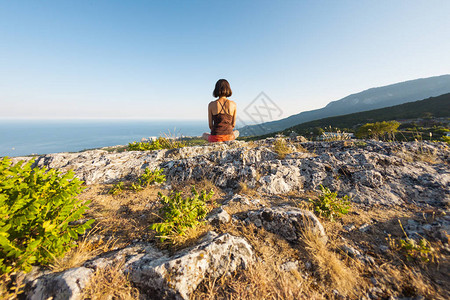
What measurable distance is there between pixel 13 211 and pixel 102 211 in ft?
5.24

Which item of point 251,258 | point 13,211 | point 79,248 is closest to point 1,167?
point 13,211

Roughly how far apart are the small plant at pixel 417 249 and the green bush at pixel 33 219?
4.49 m

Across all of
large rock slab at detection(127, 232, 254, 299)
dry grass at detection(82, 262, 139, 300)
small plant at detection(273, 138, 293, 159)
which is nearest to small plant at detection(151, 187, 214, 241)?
large rock slab at detection(127, 232, 254, 299)

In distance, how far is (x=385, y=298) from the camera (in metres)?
1.87

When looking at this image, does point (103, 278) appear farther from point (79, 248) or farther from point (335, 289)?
point (335, 289)

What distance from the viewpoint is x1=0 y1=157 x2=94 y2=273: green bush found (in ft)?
6.18

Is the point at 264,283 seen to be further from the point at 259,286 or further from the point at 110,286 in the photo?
the point at 110,286

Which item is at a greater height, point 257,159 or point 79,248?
point 257,159

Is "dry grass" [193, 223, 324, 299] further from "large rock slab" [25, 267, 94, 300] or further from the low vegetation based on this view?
the low vegetation

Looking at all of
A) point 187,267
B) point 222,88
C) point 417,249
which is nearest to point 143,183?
point 187,267

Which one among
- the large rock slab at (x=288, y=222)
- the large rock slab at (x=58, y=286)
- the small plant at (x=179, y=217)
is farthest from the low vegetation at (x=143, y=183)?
the large rock slab at (x=288, y=222)

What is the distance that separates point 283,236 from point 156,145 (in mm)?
6494

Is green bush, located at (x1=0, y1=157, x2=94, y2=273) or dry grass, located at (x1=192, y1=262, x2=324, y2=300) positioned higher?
green bush, located at (x1=0, y1=157, x2=94, y2=273)

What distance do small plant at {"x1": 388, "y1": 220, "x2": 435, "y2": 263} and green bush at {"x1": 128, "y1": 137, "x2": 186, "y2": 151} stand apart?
7511 mm
